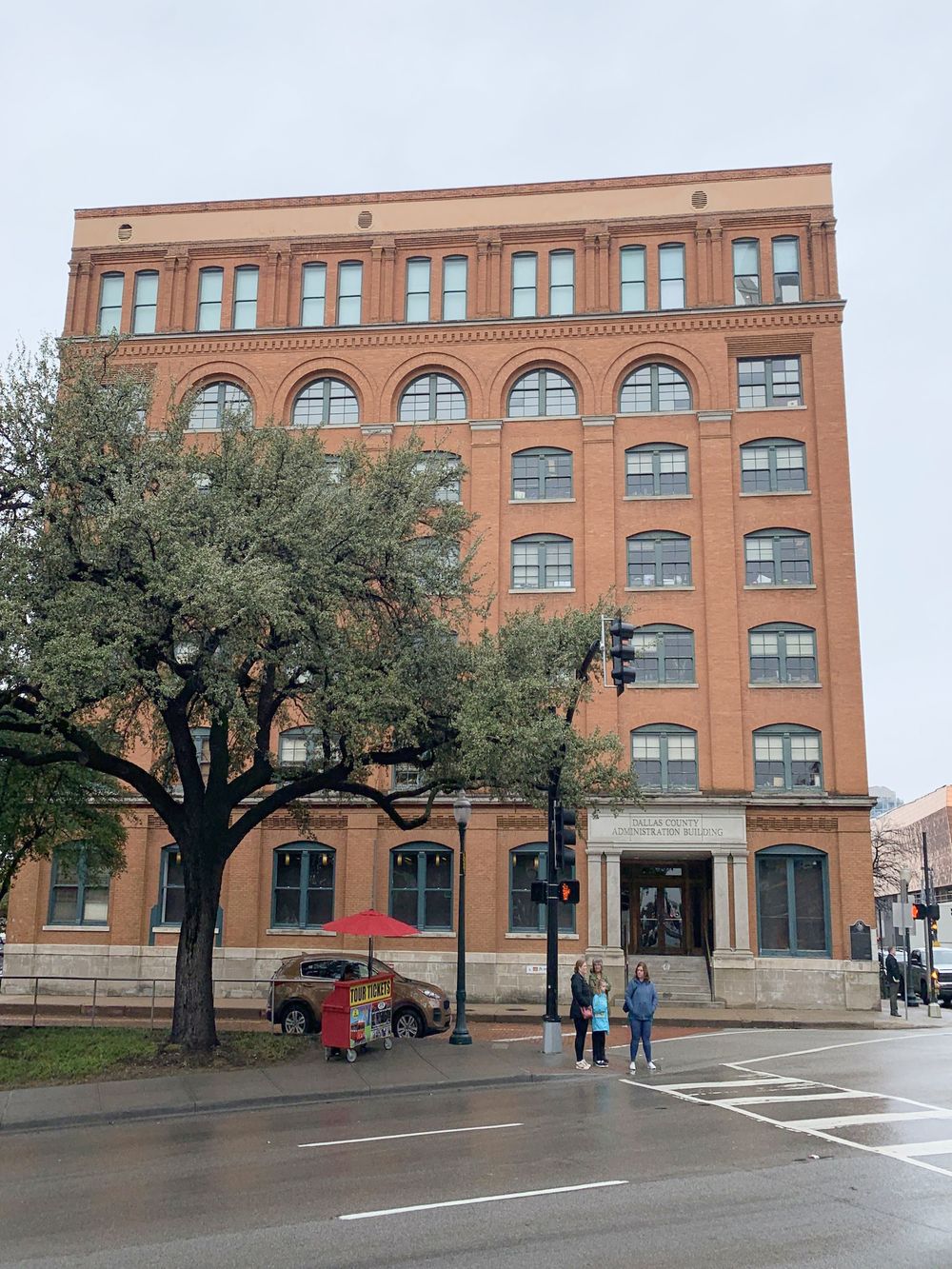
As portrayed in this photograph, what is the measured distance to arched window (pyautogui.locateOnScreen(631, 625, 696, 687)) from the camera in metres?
32.2

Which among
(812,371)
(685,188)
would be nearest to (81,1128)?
(812,371)

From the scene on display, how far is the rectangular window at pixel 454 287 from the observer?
3547 centimetres

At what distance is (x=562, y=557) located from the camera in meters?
33.4

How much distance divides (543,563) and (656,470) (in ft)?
14.5

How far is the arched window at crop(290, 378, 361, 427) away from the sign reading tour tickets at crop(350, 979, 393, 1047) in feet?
64.2

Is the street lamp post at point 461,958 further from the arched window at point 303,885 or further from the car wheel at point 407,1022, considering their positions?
the arched window at point 303,885

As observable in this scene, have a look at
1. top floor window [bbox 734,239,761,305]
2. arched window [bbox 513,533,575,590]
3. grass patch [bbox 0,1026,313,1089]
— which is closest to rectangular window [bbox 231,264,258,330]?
arched window [bbox 513,533,575,590]

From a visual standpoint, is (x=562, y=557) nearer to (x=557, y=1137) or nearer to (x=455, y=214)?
(x=455, y=214)

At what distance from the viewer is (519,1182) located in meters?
10.6

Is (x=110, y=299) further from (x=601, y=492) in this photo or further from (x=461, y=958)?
(x=461, y=958)

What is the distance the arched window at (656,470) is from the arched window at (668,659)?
4.26 m

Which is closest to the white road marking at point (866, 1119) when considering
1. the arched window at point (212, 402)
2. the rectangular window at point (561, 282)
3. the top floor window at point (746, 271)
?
the top floor window at point (746, 271)

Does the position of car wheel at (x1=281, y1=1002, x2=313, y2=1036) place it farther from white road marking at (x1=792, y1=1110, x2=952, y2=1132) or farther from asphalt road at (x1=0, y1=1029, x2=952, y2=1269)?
white road marking at (x1=792, y1=1110, x2=952, y2=1132)

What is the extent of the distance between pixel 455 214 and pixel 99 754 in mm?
23323
